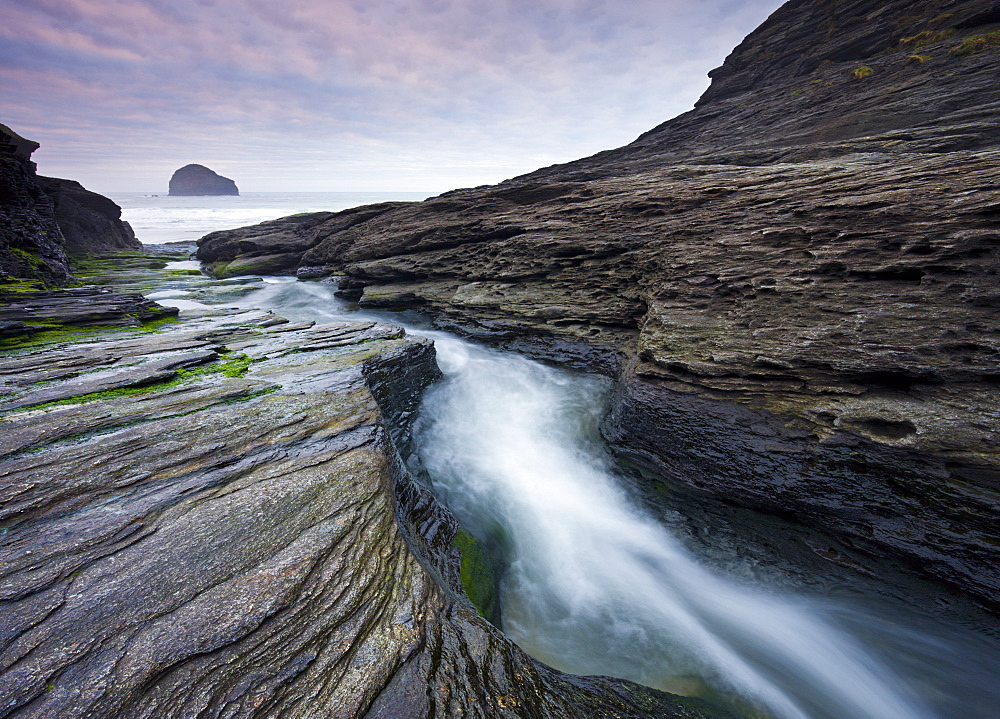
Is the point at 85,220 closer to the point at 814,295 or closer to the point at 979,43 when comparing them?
the point at 814,295

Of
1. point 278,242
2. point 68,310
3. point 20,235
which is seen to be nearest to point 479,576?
point 68,310

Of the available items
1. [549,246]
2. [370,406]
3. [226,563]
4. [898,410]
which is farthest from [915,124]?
[226,563]

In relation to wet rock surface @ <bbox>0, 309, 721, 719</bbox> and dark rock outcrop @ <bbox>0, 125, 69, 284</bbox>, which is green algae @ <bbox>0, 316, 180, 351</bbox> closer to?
wet rock surface @ <bbox>0, 309, 721, 719</bbox>

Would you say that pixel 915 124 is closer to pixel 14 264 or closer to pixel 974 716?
pixel 974 716

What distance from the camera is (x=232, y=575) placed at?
3.69 meters

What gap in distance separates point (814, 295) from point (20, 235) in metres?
31.8

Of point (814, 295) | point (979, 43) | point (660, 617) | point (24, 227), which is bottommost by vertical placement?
point (660, 617)

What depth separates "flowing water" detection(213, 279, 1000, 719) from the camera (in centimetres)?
508

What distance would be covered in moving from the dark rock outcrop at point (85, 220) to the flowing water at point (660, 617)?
46.5 metres

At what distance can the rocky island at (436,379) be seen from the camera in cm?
320

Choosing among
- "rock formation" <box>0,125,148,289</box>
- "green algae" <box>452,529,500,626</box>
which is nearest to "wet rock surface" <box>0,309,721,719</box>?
"green algae" <box>452,529,500,626</box>

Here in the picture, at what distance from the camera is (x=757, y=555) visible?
6543 mm

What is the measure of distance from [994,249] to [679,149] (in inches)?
808

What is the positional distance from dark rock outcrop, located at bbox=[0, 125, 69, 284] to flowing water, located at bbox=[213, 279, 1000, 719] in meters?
21.5
